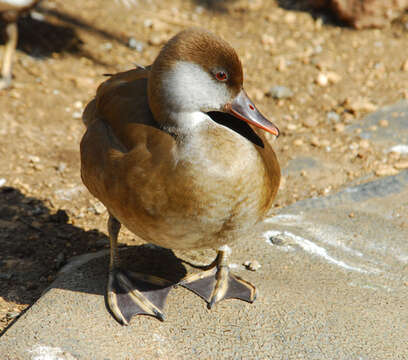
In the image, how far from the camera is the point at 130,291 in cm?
306

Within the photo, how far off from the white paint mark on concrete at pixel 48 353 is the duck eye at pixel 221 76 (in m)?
1.41

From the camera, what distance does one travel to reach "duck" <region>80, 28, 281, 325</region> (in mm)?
2479

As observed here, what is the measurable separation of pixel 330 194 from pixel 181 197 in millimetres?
1932

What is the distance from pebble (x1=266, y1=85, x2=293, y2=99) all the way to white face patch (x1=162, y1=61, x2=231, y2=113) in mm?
3082

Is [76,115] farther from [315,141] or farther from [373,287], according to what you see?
[373,287]

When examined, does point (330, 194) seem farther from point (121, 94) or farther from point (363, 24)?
point (363, 24)

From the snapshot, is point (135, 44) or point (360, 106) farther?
point (135, 44)

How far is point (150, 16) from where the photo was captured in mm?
6738

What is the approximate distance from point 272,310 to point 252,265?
0.43 m

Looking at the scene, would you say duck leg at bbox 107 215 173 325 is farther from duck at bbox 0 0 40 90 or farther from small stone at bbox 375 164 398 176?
duck at bbox 0 0 40 90

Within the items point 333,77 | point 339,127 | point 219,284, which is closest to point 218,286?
point 219,284

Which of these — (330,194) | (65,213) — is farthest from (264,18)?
(65,213)

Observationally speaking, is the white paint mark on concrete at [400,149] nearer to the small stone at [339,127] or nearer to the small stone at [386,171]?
the small stone at [386,171]

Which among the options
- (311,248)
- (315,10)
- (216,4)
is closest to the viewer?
(311,248)
